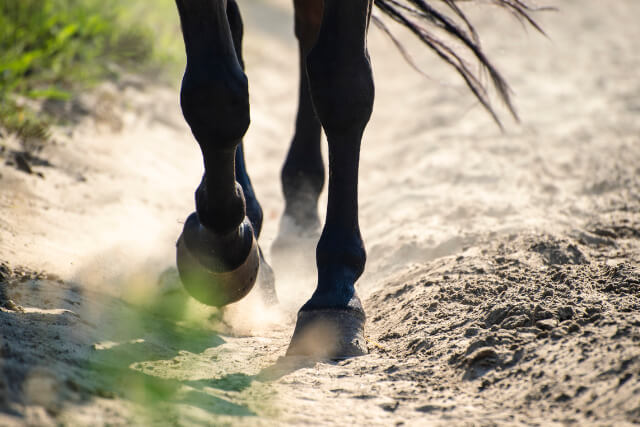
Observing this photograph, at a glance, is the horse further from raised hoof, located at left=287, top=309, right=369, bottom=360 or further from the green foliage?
the green foliage

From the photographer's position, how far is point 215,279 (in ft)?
6.66

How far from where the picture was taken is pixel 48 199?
2.86 meters

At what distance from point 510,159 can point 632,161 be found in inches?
26.2

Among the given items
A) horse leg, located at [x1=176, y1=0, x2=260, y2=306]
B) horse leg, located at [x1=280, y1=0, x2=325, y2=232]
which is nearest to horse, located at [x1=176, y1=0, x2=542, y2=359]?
horse leg, located at [x1=176, y1=0, x2=260, y2=306]

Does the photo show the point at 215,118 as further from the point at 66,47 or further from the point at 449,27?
the point at 66,47

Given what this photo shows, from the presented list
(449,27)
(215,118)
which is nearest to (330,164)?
(215,118)

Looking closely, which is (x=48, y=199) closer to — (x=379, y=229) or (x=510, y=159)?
(x=379, y=229)

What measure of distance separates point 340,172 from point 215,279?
0.50 meters

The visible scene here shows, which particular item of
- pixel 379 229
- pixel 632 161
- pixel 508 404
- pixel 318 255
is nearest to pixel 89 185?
pixel 379 229

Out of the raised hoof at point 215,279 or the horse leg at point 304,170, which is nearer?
the raised hoof at point 215,279

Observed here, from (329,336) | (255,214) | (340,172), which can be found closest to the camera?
(329,336)

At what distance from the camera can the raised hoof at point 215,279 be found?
6.64 ft

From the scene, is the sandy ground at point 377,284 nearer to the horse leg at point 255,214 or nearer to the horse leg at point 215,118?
the horse leg at point 255,214

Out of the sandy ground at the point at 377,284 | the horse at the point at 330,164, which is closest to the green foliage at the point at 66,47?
the sandy ground at the point at 377,284
